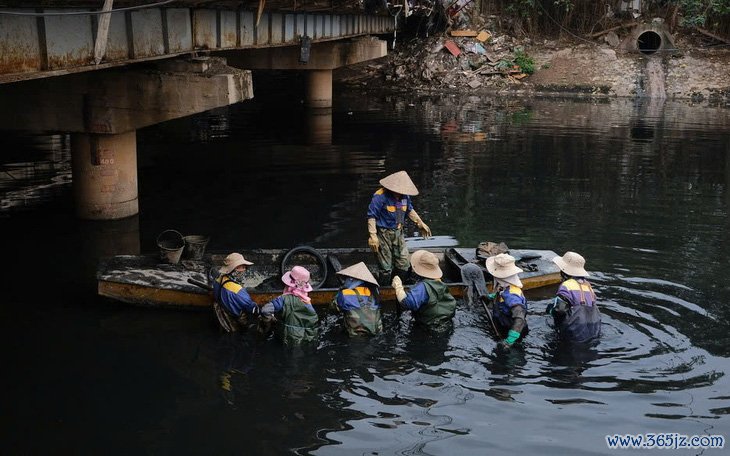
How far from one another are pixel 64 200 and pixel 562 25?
33.4 meters

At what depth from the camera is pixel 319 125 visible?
30.2 meters

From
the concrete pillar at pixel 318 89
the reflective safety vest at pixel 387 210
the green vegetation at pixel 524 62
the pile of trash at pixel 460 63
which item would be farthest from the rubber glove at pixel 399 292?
the green vegetation at pixel 524 62

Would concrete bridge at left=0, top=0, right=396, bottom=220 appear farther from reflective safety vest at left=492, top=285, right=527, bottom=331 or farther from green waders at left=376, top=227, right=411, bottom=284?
reflective safety vest at left=492, top=285, right=527, bottom=331

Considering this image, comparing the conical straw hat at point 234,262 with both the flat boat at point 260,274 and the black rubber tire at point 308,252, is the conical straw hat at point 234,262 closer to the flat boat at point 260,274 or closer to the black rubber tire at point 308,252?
the flat boat at point 260,274

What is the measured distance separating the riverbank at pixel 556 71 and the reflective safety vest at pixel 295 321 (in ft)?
107

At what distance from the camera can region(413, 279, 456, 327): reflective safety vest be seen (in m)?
10.3

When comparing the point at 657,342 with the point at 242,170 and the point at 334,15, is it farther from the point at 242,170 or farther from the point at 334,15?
the point at 334,15

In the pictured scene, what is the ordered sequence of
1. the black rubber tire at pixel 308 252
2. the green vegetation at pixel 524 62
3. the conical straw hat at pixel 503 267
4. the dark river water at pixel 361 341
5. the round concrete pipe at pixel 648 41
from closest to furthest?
the dark river water at pixel 361 341, the conical straw hat at pixel 503 267, the black rubber tire at pixel 308 252, the green vegetation at pixel 524 62, the round concrete pipe at pixel 648 41

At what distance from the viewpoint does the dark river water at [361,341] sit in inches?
318

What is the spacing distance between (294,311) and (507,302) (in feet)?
8.52

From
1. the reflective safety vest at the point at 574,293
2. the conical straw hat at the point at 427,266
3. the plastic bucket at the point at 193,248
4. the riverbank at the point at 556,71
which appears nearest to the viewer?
the reflective safety vest at the point at 574,293

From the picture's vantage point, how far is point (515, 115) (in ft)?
111

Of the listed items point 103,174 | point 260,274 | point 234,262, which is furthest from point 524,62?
point 234,262

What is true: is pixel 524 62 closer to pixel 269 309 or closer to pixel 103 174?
pixel 103 174
